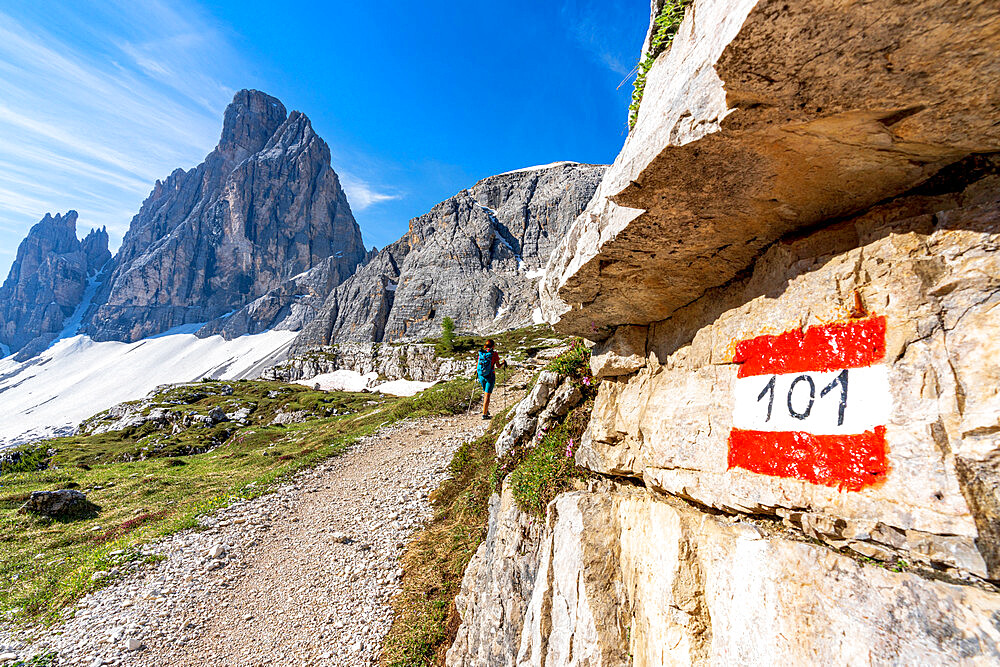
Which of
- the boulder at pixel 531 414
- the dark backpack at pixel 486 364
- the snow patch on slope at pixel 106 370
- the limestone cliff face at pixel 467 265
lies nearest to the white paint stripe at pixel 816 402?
the boulder at pixel 531 414

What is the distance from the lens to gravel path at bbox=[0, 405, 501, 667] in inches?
315

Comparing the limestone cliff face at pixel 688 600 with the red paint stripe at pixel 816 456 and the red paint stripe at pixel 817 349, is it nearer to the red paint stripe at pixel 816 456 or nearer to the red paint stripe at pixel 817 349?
the red paint stripe at pixel 816 456

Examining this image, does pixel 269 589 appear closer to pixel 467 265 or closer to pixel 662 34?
pixel 662 34

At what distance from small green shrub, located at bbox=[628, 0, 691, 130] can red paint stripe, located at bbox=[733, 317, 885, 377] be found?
9.44 ft

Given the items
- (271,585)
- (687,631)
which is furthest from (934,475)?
(271,585)

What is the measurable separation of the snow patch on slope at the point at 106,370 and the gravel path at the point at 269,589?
14819 cm

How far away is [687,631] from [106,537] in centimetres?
1735

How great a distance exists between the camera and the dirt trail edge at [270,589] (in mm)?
8008

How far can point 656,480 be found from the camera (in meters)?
5.10

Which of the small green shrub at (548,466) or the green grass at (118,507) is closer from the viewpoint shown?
the small green shrub at (548,466)

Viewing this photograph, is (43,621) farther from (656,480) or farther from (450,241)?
(450,241)

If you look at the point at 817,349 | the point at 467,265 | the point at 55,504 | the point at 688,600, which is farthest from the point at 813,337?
the point at 467,265

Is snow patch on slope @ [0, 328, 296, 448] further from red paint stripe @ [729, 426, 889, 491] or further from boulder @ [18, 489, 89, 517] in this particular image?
red paint stripe @ [729, 426, 889, 491]

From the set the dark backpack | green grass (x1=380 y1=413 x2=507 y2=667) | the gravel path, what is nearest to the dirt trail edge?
the gravel path
